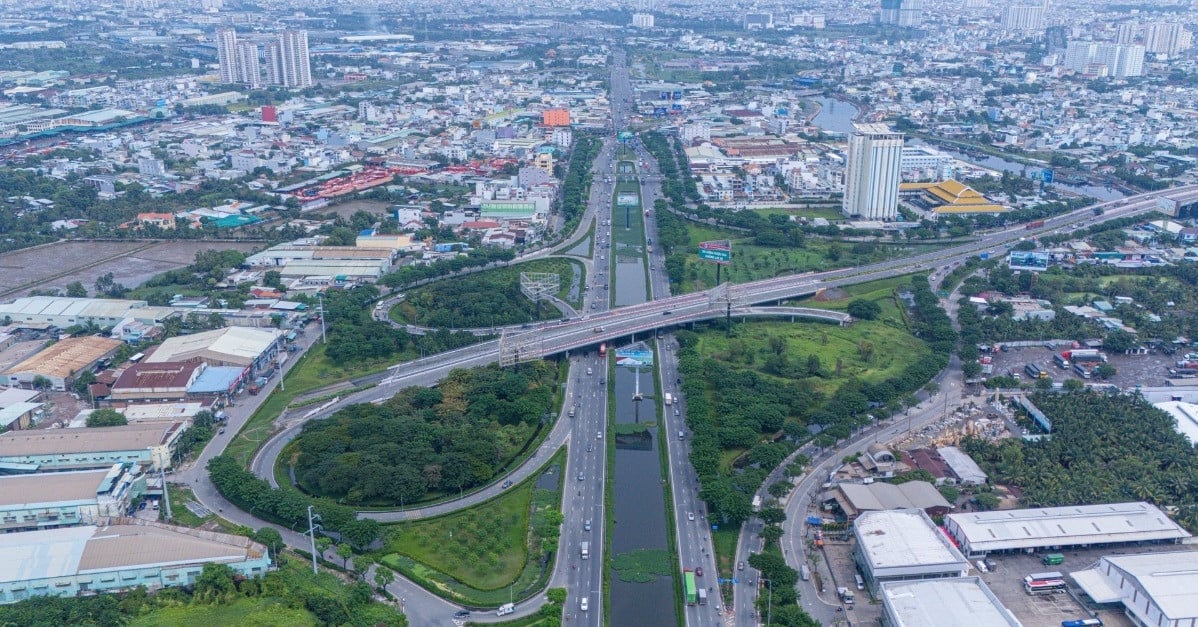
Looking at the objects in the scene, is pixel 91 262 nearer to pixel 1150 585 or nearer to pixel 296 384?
pixel 296 384

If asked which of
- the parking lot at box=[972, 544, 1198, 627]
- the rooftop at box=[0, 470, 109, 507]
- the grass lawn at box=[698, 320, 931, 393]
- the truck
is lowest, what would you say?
the parking lot at box=[972, 544, 1198, 627]

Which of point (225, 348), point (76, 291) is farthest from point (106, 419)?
point (76, 291)

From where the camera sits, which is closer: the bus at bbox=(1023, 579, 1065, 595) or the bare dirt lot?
the bus at bbox=(1023, 579, 1065, 595)

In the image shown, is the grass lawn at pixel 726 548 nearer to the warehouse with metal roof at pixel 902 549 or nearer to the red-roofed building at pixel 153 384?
the warehouse with metal roof at pixel 902 549

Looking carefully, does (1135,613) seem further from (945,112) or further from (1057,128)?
(945,112)

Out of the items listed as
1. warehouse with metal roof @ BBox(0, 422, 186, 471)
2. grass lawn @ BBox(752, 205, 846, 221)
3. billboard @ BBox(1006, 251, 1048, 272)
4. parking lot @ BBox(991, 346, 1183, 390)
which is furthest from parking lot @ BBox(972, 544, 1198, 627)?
grass lawn @ BBox(752, 205, 846, 221)

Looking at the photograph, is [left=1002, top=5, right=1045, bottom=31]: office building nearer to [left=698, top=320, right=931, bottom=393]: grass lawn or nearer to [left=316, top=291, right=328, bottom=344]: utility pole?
[left=698, top=320, right=931, bottom=393]: grass lawn

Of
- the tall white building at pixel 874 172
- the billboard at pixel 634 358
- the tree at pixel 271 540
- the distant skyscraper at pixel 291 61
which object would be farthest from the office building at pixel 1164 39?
the tree at pixel 271 540
